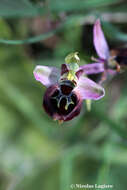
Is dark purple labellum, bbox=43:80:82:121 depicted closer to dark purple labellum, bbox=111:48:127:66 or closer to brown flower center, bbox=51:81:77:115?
brown flower center, bbox=51:81:77:115

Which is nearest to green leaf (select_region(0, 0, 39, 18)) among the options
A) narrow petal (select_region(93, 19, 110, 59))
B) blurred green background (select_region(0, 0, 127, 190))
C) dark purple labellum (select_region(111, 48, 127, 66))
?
blurred green background (select_region(0, 0, 127, 190))

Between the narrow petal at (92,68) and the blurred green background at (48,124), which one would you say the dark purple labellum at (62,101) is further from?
the blurred green background at (48,124)

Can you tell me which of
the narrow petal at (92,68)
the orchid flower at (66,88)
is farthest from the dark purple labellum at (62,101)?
the narrow petal at (92,68)

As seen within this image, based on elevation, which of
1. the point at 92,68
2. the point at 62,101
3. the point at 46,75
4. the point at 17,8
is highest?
the point at 17,8

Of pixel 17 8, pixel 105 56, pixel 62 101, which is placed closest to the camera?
pixel 62 101

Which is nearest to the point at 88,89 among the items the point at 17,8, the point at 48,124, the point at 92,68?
the point at 92,68

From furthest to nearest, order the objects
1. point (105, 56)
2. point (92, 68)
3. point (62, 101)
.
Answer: point (105, 56), point (92, 68), point (62, 101)

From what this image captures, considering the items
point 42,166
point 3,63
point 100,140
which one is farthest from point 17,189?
point 3,63

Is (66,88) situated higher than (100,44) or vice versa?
(100,44)

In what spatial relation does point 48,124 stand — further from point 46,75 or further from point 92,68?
point 46,75
